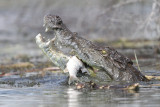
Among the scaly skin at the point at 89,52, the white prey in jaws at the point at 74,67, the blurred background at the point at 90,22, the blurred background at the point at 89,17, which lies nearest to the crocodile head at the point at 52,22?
the scaly skin at the point at 89,52

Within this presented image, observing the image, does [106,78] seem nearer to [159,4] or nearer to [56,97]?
[56,97]

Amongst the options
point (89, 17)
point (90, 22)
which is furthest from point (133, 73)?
point (89, 17)

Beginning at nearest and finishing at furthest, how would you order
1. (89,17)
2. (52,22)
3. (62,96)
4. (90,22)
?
(62,96) < (52,22) < (90,22) < (89,17)

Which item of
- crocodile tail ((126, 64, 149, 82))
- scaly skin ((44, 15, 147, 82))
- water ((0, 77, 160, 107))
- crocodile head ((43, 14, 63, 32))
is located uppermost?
crocodile head ((43, 14, 63, 32))

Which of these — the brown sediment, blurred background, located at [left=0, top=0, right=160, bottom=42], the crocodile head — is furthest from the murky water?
blurred background, located at [left=0, top=0, right=160, bottom=42]

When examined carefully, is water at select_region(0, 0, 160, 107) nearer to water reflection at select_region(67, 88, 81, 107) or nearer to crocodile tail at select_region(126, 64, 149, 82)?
water reflection at select_region(67, 88, 81, 107)

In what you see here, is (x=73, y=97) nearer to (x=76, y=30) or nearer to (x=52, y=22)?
(x=52, y=22)
